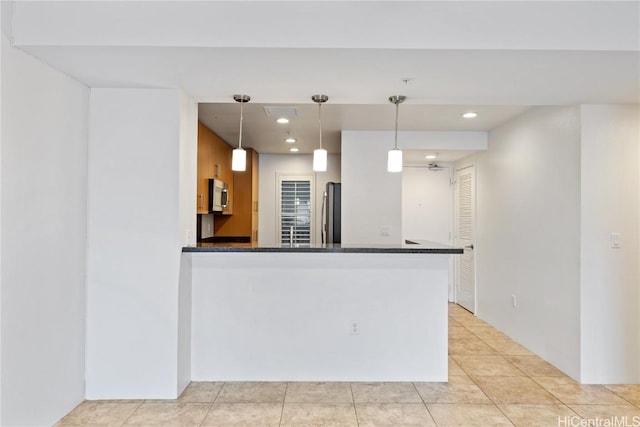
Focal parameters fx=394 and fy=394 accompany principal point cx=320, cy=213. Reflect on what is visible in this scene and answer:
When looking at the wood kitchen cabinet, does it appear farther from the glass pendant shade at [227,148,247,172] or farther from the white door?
the white door

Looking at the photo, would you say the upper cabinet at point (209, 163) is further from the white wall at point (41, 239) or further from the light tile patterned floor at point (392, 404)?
the light tile patterned floor at point (392, 404)

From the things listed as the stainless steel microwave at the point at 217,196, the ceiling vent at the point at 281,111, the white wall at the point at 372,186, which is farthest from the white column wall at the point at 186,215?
the white wall at the point at 372,186

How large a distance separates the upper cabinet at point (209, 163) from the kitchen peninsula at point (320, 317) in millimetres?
1431

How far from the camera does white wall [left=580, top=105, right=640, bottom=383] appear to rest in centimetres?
290

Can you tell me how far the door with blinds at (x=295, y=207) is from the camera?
6.29 metres

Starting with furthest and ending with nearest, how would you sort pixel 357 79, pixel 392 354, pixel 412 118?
1. pixel 412 118
2. pixel 392 354
3. pixel 357 79

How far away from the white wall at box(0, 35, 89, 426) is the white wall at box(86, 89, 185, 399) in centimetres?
8

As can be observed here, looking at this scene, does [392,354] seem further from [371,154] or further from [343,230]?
[371,154]

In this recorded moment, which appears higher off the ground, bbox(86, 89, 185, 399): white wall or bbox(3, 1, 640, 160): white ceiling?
bbox(3, 1, 640, 160): white ceiling

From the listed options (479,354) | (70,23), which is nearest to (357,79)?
(70,23)

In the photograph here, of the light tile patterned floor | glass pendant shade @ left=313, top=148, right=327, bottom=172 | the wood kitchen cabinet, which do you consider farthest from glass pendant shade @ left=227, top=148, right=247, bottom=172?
the wood kitchen cabinet

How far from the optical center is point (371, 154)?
4.46 meters

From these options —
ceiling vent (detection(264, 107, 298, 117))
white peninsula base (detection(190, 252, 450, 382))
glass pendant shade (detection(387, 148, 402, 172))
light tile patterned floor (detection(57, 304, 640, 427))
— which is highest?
ceiling vent (detection(264, 107, 298, 117))

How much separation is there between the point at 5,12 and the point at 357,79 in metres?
1.80
